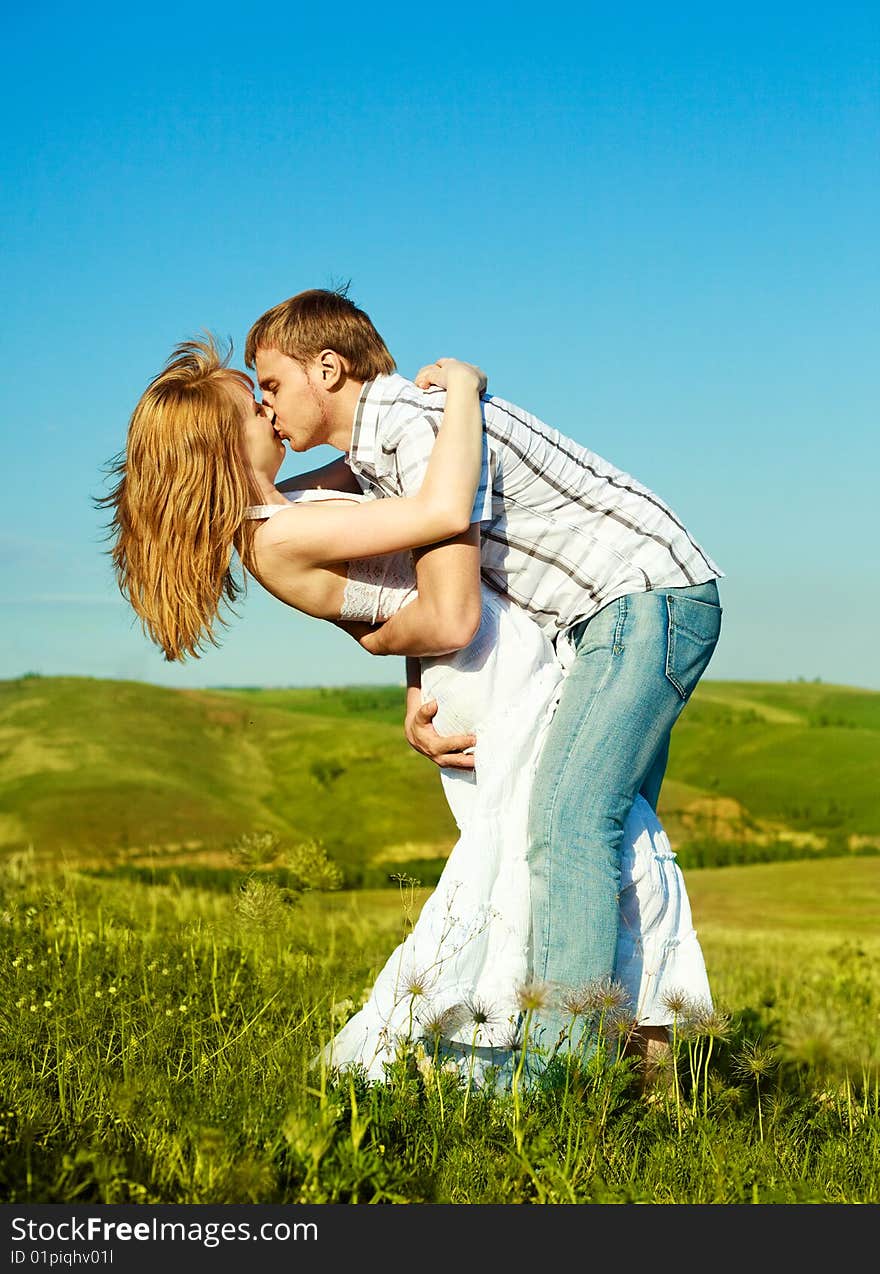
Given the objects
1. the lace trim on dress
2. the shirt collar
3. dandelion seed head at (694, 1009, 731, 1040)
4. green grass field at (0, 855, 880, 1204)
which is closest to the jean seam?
green grass field at (0, 855, 880, 1204)

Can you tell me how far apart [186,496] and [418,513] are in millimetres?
824

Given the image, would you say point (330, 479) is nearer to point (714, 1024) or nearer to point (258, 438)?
point (258, 438)

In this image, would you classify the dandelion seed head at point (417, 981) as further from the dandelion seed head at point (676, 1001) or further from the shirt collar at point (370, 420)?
the shirt collar at point (370, 420)

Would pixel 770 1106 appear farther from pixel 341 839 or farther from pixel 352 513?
pixel 341 839

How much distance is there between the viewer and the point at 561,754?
376cm

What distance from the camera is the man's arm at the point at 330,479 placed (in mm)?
4387

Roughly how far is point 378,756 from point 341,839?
5.54 feet

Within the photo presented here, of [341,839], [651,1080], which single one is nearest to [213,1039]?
[651,1080]

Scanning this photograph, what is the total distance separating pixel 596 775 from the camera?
3707 mm

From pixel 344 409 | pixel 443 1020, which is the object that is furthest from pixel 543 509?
pixel 443 1020

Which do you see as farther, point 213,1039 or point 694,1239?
point 213,1039

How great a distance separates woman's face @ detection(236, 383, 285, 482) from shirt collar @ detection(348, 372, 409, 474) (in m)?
0.30

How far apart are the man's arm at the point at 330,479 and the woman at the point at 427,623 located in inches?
9.6

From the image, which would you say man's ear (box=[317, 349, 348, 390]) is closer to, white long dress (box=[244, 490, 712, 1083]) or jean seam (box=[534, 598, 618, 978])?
white long dress (box=[244, 490, 712, 1083])
